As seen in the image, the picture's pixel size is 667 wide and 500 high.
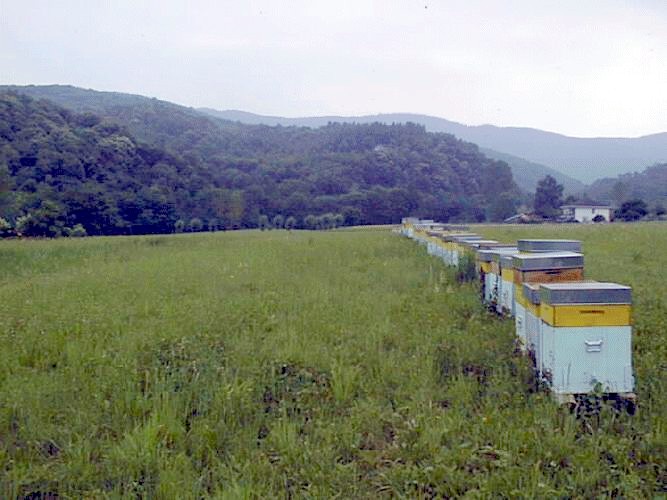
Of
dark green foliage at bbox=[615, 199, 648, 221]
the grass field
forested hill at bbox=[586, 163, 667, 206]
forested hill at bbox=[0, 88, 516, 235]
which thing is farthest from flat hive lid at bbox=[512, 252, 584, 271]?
forested hill at bbox=[586, 163, 667, 206]

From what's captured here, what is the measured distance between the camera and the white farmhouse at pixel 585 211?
6203 centimetres

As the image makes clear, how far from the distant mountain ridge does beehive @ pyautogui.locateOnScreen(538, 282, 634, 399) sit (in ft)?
489

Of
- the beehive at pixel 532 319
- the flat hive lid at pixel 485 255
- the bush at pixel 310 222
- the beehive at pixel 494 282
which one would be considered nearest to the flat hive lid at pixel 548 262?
the beehive at pixel 532 319

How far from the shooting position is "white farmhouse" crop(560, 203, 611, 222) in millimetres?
62031

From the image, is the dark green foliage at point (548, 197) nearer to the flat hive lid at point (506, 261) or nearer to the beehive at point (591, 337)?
the flat hive lid at point (506, 261)

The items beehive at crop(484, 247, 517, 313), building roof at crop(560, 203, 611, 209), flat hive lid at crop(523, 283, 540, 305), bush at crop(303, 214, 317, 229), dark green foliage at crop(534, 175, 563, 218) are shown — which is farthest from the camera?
dark green foliage at crop(534, 175, 563, 218)

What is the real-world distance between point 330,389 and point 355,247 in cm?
1197

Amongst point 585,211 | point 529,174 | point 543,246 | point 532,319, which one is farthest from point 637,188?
point 532,319

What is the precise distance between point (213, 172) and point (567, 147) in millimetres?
150481

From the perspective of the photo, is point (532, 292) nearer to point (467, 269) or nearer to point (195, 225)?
point (467, 269)

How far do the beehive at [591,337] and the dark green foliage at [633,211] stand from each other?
54.0 metres

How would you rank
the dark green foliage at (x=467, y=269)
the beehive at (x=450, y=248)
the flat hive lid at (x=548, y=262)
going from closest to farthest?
the flat hive lid at (x=548, y=262) → the dark green foliage at (x=467, y=269) → the beehive at (x=450, y=248)

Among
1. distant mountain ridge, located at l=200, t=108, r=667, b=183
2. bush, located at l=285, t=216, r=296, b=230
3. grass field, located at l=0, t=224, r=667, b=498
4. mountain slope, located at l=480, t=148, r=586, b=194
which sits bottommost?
bush, located at l=285, t=216, r=296, b=230

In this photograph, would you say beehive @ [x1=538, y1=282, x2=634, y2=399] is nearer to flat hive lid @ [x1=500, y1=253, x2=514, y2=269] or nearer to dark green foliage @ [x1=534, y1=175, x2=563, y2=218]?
flat hive lid @ [x1=500, y1=253, x2=514, y2=269]
